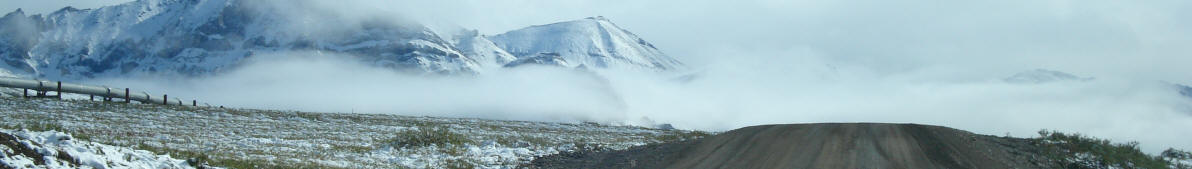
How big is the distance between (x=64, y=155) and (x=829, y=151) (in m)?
18.8

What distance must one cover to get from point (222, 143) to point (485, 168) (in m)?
10.5

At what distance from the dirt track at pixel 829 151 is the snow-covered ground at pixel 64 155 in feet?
38.1

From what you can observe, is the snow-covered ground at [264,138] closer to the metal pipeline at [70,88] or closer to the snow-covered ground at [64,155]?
the snow-covered ground at [64,155]

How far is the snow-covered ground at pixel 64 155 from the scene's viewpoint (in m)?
18.4

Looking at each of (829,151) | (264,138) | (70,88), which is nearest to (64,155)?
(264,138)

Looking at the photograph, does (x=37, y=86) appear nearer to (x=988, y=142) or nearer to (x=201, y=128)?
(x=201, y=128)

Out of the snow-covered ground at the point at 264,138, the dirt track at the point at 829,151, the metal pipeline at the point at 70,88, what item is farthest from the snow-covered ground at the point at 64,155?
the metal pipeline at the point at 70,88

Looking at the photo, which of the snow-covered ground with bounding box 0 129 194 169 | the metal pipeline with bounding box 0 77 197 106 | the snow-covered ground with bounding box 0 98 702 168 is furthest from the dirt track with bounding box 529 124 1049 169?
the metal pipeline with bounding box 0 77 197 106

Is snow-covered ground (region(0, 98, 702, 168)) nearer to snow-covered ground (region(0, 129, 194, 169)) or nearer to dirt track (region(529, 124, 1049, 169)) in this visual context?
snow-covered ground (region(0, 129, 194, 169))

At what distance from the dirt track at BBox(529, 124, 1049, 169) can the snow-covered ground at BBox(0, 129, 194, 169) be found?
1161cm

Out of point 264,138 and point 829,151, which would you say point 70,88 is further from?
point 829,151

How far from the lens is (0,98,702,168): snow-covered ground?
28.5 metres

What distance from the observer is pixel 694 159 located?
26.5 meters

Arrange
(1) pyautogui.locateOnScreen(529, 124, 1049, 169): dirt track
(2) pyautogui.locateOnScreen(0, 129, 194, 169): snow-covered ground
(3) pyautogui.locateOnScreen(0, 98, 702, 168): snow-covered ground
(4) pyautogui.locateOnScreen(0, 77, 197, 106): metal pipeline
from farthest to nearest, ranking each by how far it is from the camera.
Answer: (4) pyautogui.locateOnScreen(0, 77, 197, 106): metal pipeline → (3) pyautogui.locateOnScreen(0, 98, 702, 168): snow-covered ground → (1) pyautogui.locateOnScreen(529, 124, 1049, 169): dirt track → (2) pyautogui.locateOnScreen(0, 129, 194, 169): snow-covered ground
